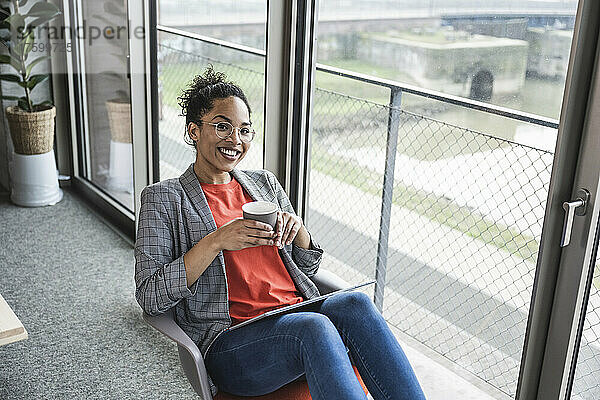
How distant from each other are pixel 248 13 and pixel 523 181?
4.68 feet

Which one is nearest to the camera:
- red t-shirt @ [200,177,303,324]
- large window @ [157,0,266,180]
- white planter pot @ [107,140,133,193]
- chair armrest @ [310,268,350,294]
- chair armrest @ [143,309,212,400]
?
chair armrest @ [143,309,212,400]

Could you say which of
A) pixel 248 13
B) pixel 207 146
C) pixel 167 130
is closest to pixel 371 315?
pixel 207 146

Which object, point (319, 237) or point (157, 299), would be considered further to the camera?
point (319, 237)

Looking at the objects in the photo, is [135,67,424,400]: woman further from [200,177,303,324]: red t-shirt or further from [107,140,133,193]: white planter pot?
[107,140,133,193]: white planter pot

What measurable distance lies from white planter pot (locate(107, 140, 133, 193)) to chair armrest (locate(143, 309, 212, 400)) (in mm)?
2236

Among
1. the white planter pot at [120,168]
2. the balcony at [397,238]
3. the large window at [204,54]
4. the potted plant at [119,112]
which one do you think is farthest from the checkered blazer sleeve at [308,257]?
the white planter pot at [120,168]

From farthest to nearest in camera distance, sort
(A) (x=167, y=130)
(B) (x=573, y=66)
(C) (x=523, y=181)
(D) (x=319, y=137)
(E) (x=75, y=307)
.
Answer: (A) (x=167, y=130) → (E) (x=75, y=307) → (D) (x=319, y=137) → (C) (x=523, y=181) → (B) (x=573, y=66)

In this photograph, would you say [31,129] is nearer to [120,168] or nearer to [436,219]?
[120,168]

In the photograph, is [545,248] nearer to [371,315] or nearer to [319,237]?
[371,315]

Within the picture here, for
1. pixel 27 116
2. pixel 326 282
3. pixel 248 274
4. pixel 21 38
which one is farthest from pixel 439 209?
pixel 21 38

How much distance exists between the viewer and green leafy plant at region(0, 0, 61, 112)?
157 inches

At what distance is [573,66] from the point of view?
66.1 inches

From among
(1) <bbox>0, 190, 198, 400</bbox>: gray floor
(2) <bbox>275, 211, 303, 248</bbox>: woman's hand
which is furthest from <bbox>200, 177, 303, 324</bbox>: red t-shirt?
(1) <bbox>0, 190, 198, 400</bbox>: gray floor

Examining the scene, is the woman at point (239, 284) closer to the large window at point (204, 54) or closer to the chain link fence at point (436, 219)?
the chain link fence at point (436, 219)
